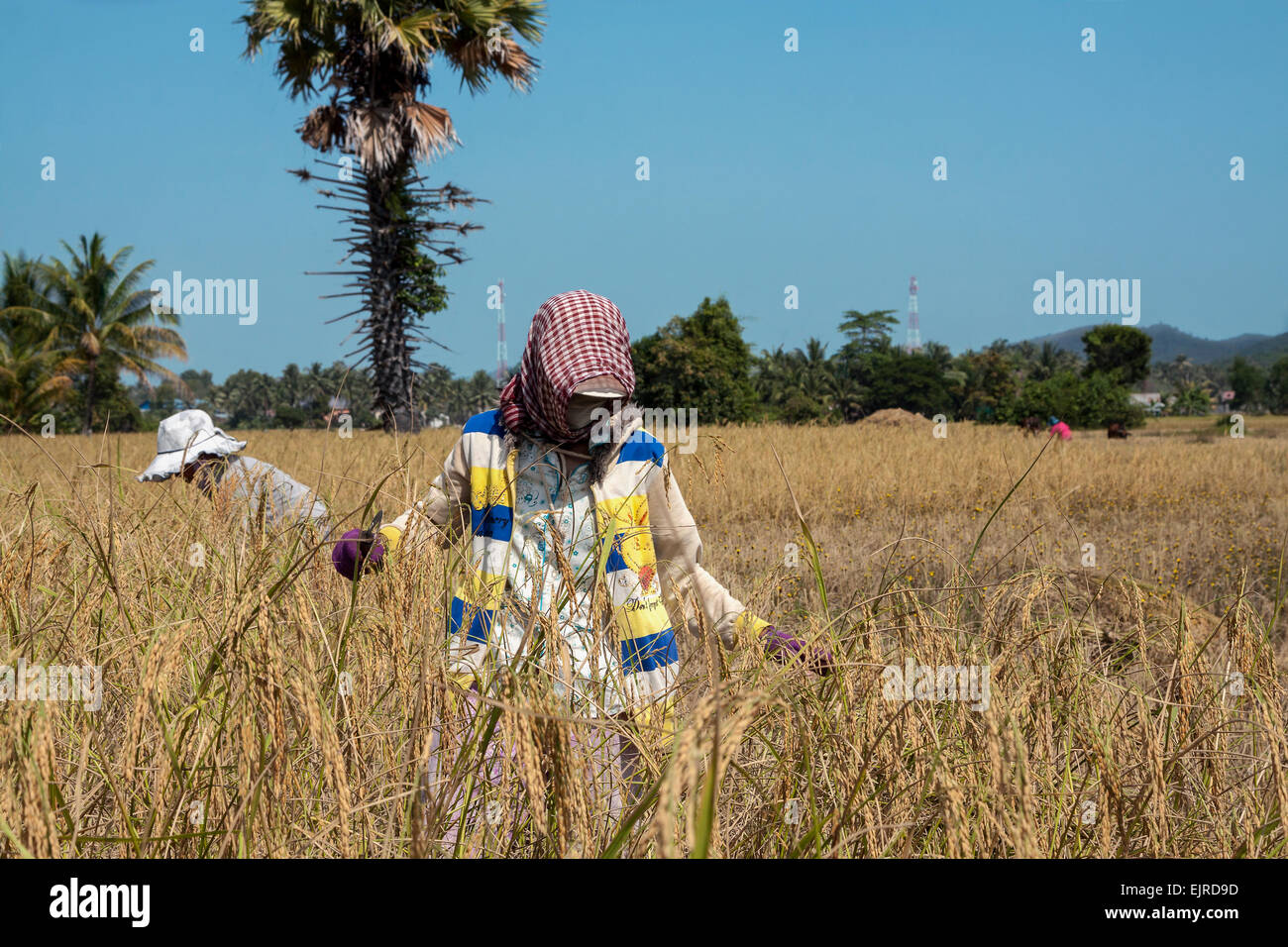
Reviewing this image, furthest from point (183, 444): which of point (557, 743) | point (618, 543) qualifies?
point (557, 743)

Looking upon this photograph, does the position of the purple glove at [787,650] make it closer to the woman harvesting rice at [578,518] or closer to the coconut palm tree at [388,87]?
the woman harvesting rice at [578,518]

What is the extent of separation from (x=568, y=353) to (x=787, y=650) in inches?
23.9

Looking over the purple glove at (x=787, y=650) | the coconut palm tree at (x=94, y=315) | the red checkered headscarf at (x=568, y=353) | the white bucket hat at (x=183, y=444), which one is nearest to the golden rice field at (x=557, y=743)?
the purple glove at (x=787, y=650)

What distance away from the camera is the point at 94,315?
1219 inches

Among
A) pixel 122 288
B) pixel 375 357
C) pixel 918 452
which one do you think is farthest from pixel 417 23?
pixel 122 288

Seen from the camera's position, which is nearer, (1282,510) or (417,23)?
(1282,510)

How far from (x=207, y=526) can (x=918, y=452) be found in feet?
26.5

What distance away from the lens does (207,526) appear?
2070mm

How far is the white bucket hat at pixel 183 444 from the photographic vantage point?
319cm

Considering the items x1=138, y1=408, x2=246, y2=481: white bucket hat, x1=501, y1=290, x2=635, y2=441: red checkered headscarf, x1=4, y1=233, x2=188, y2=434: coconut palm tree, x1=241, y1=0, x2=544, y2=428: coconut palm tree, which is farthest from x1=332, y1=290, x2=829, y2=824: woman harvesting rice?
x1=4, y1=233, x2=188, y2=434: coconut palm tree

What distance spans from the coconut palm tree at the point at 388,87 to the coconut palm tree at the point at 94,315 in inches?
896

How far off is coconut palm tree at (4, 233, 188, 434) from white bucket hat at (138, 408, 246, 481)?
3190 cm

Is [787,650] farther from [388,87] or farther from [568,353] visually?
[388,87]
